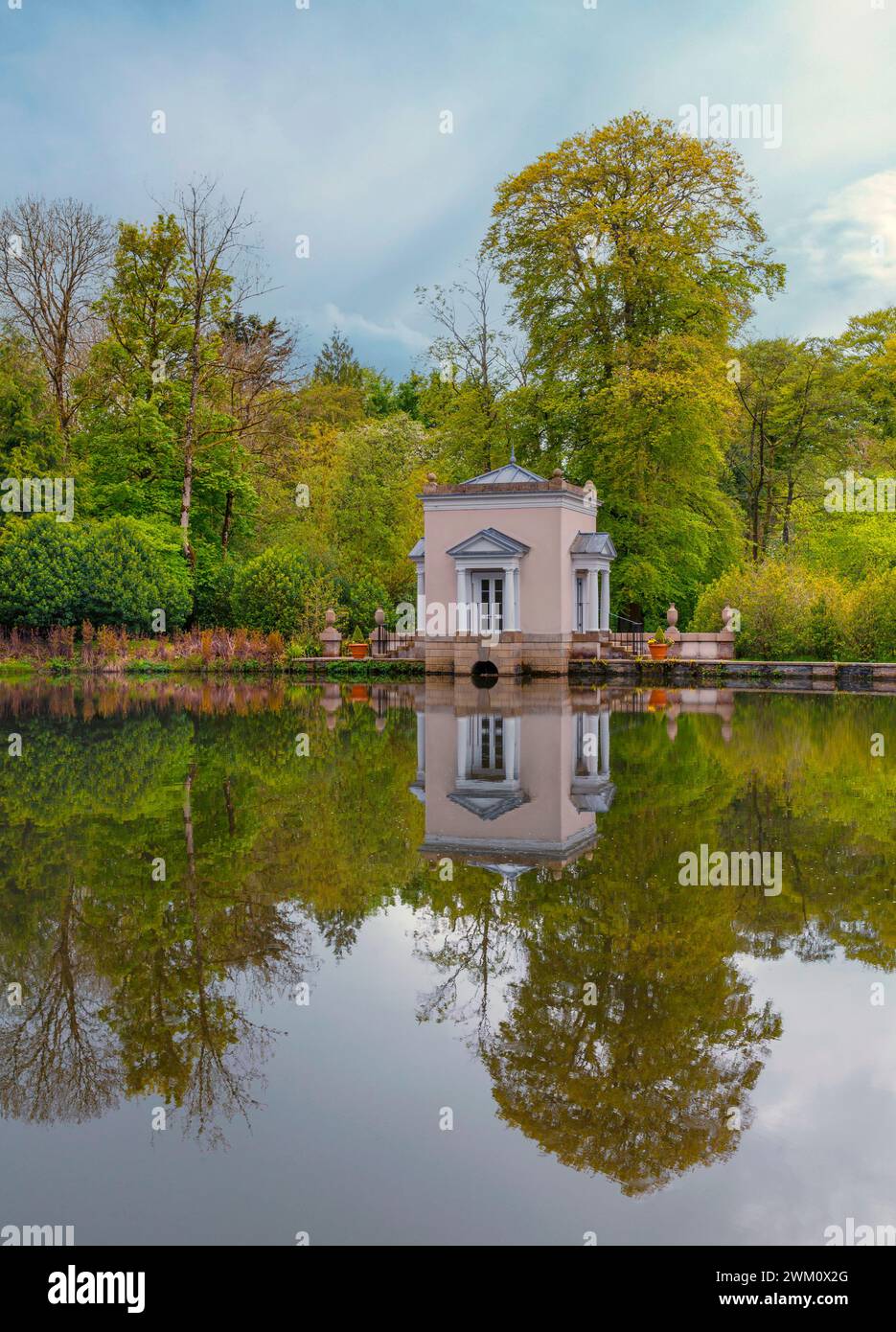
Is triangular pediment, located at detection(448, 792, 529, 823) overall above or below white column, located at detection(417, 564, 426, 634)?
below

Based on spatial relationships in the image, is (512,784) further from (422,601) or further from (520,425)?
(520,425)

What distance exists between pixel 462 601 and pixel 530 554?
7.55ft

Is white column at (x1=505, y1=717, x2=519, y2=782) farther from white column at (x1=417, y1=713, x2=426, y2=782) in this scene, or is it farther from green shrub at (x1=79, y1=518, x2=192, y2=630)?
green shrub at (x1=79, y1=518, x2=192, y2=630)

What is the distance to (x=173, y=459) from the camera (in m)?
41.4

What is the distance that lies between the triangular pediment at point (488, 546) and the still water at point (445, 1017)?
1990cm

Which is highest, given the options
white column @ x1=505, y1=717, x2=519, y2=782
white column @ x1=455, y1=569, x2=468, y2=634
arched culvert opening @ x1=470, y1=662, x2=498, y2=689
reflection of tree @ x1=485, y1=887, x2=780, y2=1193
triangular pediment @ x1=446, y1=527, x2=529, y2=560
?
triangular pediment @ x1=446, y1=527, x2=529, y2=560

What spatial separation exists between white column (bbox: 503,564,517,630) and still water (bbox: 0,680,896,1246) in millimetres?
19926

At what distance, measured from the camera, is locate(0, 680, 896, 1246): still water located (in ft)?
12.2

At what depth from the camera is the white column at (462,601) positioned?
31531mm
